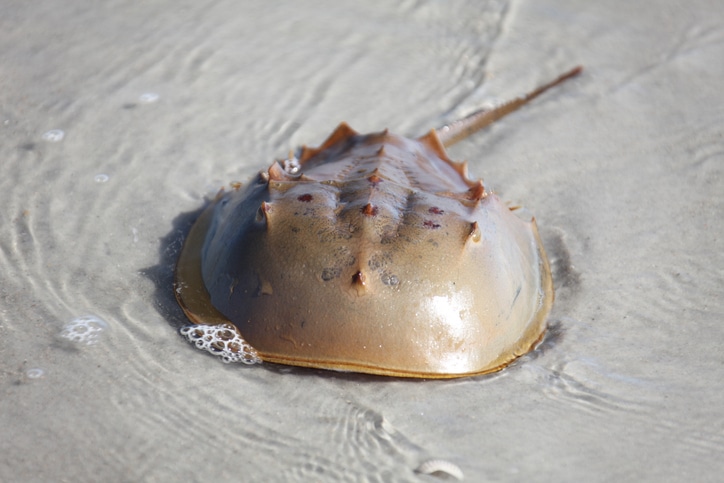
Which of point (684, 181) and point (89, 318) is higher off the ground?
point (684, 181)

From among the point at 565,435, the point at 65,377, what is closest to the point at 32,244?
the point at 65,377

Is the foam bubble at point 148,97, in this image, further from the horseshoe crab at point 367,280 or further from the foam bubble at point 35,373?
the foam bubble at point 35,373

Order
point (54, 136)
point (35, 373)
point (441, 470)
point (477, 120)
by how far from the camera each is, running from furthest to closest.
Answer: point (477, 120) → point (54, 136) → point (35, 373) → point (441, 470)

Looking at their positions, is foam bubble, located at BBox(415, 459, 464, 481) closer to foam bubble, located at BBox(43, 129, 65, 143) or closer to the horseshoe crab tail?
the horseshoe crab tail

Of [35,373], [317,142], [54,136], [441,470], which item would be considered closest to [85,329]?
[35,373]

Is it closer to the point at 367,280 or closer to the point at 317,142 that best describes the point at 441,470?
the point at 367,280

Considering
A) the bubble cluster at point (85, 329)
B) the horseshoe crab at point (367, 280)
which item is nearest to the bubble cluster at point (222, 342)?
the horseshoe crab at point (367, 280)

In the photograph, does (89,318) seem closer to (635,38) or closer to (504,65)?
(504,65)
